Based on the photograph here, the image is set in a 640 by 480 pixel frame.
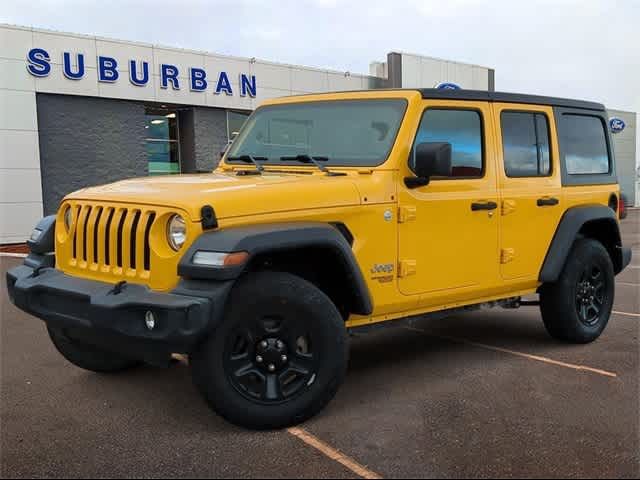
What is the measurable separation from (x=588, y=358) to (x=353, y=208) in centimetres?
260

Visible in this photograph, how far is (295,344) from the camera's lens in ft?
12.1

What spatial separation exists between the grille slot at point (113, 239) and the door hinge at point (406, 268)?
160cm

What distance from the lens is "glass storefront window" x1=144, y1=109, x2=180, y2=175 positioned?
17.7 m

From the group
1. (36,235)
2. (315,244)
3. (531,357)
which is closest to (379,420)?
(315,244)

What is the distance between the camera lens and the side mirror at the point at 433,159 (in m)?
4.02

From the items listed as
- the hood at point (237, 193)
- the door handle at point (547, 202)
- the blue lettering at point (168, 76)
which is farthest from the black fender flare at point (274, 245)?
the blue lettering at point (168, 76)

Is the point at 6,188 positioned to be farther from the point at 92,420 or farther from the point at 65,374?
the point at 92,420

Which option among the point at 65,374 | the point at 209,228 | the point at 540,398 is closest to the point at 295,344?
the point at 209,228

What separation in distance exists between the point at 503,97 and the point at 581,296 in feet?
6.20

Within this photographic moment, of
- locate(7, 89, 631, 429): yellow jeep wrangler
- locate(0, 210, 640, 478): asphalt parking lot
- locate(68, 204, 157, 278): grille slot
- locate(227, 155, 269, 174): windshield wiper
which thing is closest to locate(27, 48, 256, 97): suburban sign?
locate(0, 210, 640, 478): asphalt parking lot

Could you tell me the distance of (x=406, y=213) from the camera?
4.21 metres

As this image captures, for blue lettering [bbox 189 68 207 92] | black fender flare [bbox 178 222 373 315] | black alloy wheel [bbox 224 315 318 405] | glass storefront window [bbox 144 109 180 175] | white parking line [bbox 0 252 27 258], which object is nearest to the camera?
black fender flare [bbox 178 222 373 315]

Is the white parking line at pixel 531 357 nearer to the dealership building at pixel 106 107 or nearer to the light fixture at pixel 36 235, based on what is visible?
the light fixture at pixel 36 235

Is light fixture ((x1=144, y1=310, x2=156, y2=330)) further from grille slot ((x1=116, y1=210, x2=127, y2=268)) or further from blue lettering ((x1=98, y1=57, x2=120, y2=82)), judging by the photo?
blue lettering ((x1=98, y1=57, x2=120, y2=82))
